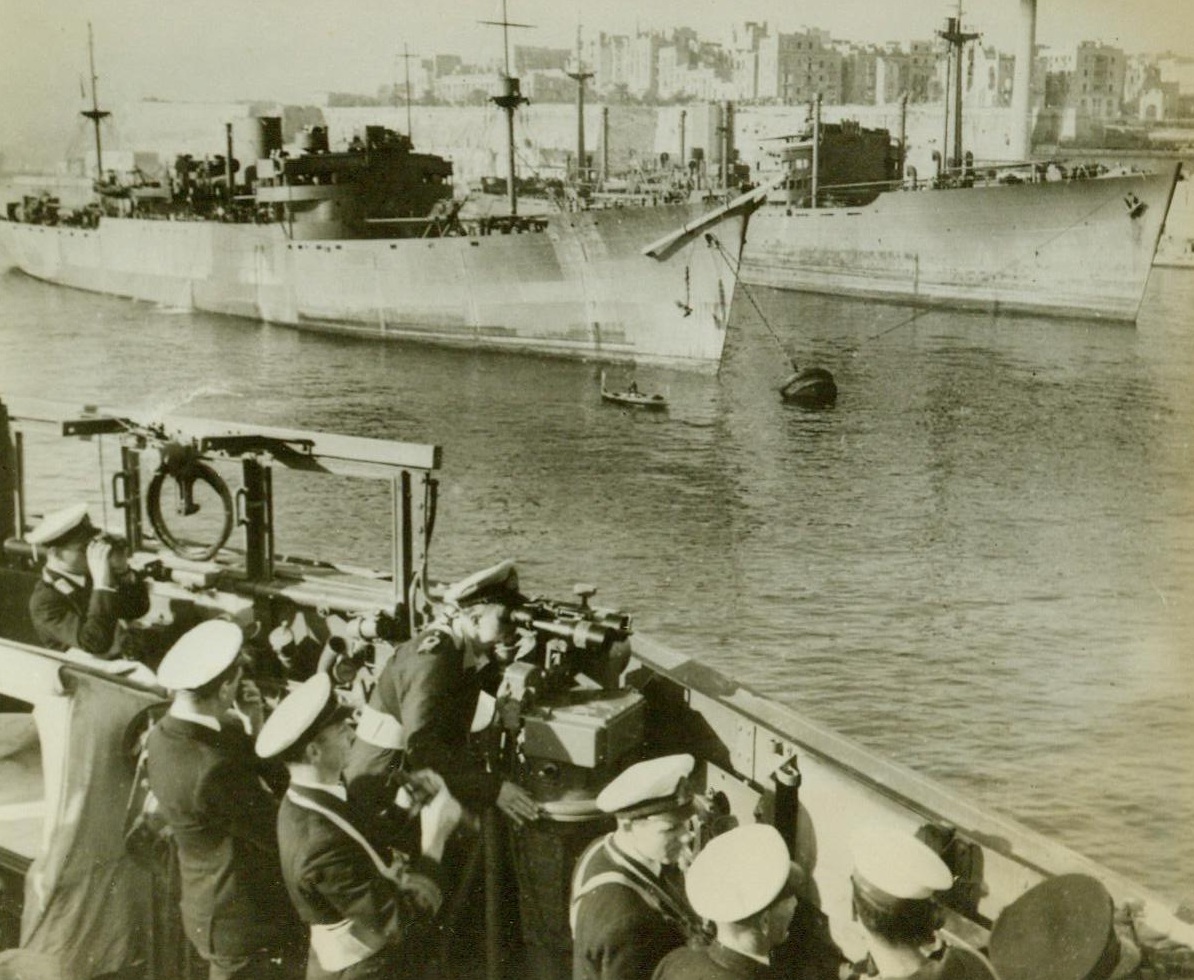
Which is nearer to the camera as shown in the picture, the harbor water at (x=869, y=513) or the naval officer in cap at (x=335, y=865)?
the naval officer in cap at (x=335, y=865)

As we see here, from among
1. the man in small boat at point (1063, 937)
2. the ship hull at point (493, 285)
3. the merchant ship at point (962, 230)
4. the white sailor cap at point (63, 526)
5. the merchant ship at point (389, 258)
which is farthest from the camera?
the merchant ship at point (962, 230)

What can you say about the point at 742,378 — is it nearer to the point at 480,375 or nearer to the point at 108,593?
the point at 480,375

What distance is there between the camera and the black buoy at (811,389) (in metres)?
29.8

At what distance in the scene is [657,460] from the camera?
24.8 m

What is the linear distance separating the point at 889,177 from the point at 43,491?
167 ft

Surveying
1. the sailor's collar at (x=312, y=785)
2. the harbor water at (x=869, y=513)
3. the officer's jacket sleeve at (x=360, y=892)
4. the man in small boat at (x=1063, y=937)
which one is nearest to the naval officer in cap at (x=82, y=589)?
the sailor's collar at (x=312, y=785)

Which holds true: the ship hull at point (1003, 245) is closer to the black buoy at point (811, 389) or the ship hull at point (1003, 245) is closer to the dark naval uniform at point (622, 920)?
the black buoy at point (811, 389)

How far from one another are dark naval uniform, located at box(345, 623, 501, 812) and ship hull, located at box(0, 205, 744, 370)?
Result: 30.3 metres

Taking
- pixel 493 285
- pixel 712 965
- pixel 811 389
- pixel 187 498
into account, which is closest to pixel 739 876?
pixel 712 965

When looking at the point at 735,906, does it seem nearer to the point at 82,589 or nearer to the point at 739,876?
the point at 739,876

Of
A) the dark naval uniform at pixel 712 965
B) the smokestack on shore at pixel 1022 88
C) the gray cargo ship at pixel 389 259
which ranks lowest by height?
the dark naval uniform at pixel 712 965

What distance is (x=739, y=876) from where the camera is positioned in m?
2.82

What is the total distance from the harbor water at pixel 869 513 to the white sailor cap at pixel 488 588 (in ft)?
19.7

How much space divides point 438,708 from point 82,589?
8.69 feet
